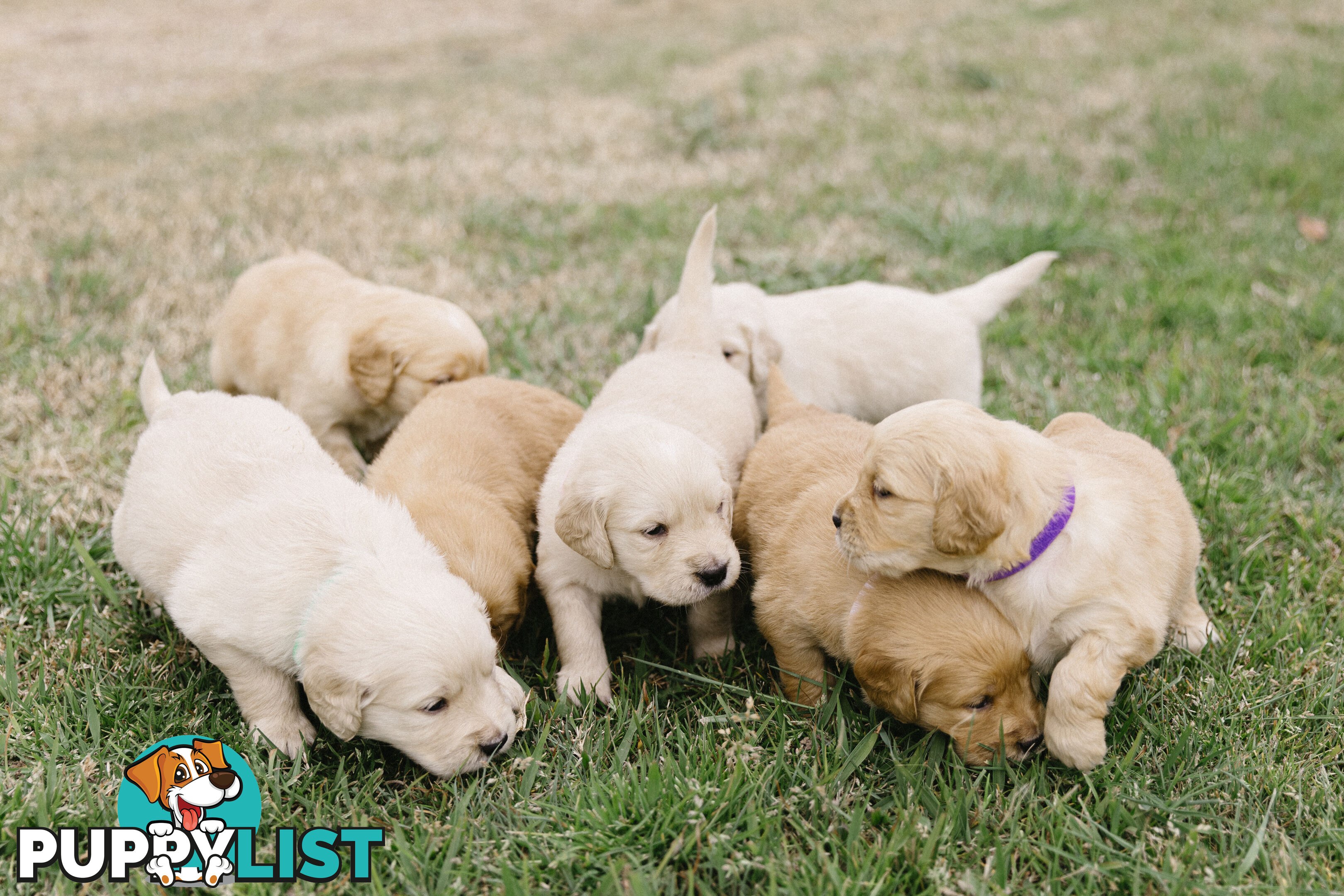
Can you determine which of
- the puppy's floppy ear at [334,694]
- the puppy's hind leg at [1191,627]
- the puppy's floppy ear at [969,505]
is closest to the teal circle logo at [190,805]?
the puppy's floppy ear at [334,694]

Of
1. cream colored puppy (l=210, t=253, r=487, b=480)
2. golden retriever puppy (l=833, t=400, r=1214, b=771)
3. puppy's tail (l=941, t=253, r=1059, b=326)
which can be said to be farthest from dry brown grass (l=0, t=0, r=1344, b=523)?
golden retriever puppy (l=833, t=400, r=1214, b=771)

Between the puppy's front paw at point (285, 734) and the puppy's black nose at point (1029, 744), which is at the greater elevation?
the puppy's black nose at point (1029, 744)

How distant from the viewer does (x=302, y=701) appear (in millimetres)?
3049

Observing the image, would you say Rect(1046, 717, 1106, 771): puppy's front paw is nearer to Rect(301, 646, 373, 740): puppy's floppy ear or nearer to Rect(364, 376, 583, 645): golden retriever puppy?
Rect(364, 376, 583, 645): golden retriever puppy

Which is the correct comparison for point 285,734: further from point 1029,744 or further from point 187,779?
point 1029,744

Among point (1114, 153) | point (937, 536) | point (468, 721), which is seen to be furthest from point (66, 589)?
point (1114, 153)

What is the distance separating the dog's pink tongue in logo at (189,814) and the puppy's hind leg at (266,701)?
283 millimetres

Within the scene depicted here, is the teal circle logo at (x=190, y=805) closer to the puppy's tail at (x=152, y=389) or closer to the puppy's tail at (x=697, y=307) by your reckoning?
the puppy's tail at (x=152, y=389)

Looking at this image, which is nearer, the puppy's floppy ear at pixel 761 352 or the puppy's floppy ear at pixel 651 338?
the puppy's floppy ear at pixel 761 352

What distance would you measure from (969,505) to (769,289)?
3459 mm

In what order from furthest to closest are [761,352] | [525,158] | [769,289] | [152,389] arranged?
[525,158] → [769,289] → [761,352] → [152,389]

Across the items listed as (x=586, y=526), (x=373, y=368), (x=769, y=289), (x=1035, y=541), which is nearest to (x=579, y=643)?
(x=586, y=526)

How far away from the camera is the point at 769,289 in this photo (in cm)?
579

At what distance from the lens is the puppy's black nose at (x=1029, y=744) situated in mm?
2576
